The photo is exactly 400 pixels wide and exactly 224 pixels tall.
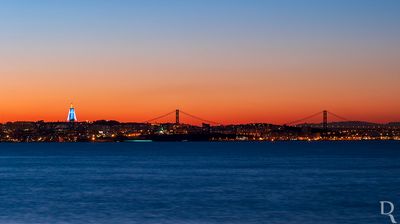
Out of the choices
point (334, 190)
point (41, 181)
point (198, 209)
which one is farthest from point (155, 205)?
point (41, 181)

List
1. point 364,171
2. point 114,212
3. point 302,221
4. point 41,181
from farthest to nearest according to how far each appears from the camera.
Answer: point 364,171, point 41,181, point 114,212, point 302,221

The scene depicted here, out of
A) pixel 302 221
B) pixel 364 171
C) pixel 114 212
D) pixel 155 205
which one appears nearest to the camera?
pixel 302 221

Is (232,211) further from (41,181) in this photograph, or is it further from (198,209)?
(41,181)

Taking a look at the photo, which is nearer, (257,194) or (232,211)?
(232,211)

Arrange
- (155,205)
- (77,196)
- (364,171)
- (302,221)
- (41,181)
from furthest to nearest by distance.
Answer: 1. (364,171)
2. (41,181)
3. (77,196)
4. (155,205)
5. (302,221)

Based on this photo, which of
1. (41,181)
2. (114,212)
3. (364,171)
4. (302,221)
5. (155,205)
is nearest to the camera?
(302,221)

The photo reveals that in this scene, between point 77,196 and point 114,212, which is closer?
point 114,212

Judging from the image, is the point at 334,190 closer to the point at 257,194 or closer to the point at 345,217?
the point at 257,194

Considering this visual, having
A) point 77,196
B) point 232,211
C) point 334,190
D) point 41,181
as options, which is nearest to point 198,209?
point 232,211
